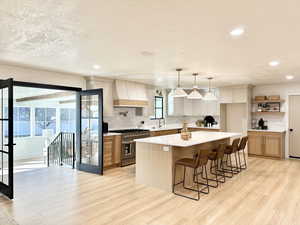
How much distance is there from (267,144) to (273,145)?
0.55ft

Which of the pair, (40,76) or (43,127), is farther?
(43,127)

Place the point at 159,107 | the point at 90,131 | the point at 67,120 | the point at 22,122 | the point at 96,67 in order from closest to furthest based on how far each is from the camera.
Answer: the point at 96,67
the point at 90,131
the point at 22,122
the point at 159,107
the point at 67,120

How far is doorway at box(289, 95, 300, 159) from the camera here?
667 cm

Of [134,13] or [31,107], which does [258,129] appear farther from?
[31,107]

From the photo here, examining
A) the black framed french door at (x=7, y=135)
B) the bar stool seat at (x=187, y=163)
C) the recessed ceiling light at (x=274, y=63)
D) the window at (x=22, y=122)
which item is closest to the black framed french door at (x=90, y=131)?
the black framed french door at (x=7, y=135)

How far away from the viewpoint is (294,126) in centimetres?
673

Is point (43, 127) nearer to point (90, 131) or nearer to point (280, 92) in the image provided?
point (90, 131)

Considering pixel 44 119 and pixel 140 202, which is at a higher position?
pixel 44 119

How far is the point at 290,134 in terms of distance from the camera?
6797 millimetres

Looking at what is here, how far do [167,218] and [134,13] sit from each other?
2603mm

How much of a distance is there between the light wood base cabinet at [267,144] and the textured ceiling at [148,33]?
2.99 meters

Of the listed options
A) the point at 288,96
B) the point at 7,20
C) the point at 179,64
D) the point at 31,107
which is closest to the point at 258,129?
the point at 288,96

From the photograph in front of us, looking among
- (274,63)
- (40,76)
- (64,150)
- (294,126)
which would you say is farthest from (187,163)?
(294,126)

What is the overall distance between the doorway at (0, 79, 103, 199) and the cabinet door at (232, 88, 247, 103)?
188 inches
